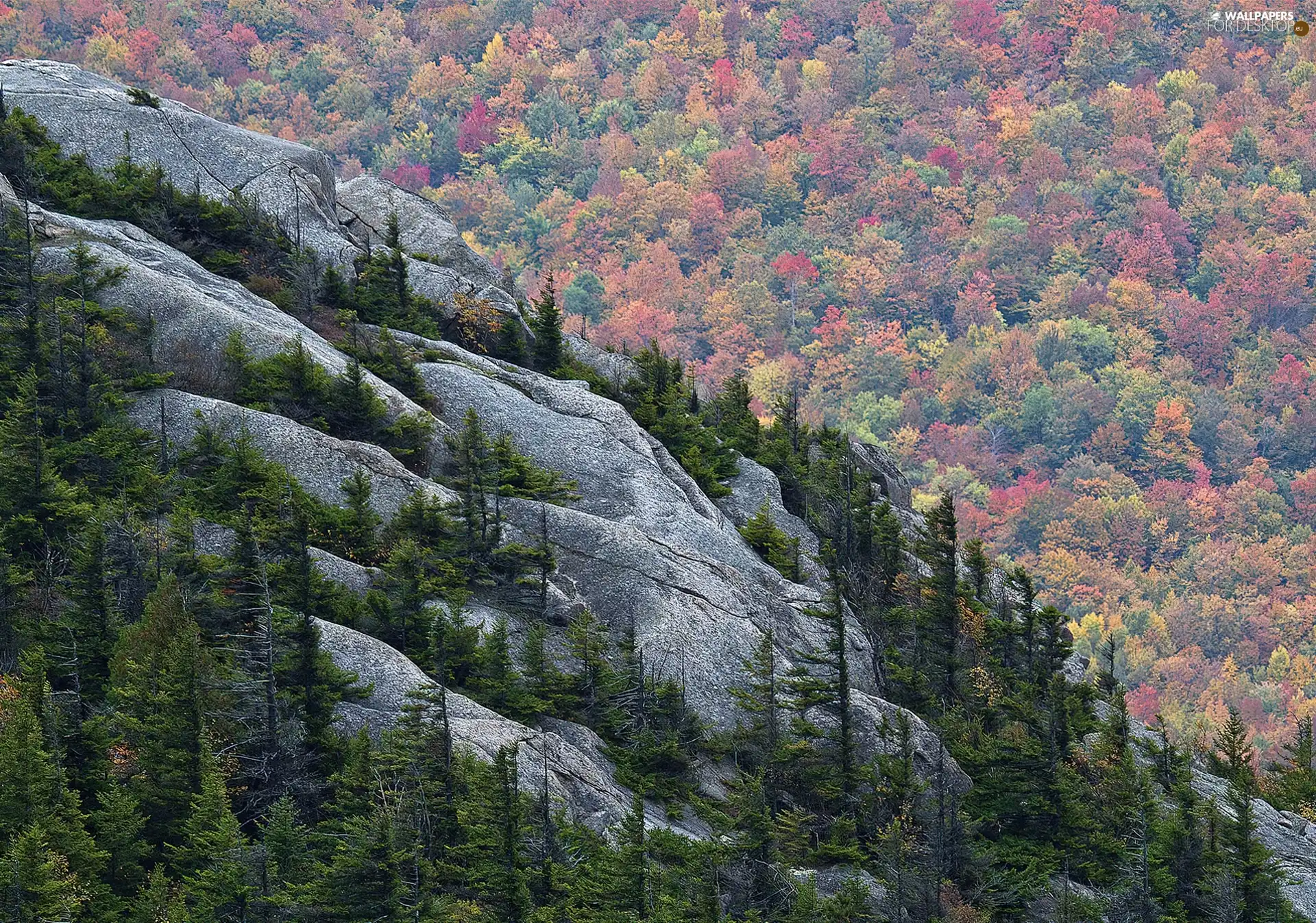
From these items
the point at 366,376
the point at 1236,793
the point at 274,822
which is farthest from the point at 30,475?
the point at 1236,793

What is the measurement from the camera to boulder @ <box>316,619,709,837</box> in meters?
33.9

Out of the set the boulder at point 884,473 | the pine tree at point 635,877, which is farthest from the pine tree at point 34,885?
A: the boulder at point 884,473

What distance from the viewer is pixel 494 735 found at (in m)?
34.5

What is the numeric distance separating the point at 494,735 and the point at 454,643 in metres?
2.81

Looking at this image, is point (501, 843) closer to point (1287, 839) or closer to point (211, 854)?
point (211, 854)

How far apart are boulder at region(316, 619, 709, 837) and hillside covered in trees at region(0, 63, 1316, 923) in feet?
0.37

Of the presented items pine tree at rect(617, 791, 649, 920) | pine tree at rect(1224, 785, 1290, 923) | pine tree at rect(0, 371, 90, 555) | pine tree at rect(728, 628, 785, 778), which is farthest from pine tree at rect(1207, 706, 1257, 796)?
pine tree at rect(0, 371, 90, 555)

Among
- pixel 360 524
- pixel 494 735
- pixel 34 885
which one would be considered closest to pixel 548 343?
pixel 360 524

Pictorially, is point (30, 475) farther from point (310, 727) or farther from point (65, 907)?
point (65, 907)

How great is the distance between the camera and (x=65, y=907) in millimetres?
27453

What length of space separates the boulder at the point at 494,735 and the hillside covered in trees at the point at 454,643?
0.11 meters

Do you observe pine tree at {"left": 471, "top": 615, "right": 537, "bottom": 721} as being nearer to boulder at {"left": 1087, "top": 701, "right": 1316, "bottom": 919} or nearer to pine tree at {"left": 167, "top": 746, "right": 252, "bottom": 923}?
pine tree at {"left": 167, "top": 746, "right": 252, "bottom": 923}

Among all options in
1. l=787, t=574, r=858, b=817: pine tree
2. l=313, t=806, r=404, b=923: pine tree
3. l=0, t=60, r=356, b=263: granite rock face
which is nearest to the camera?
l=313, t=806, r=404, b=923: pine tree

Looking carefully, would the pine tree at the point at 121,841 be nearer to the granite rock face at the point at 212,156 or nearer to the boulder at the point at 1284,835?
the granite rock face at the point at 212,156
